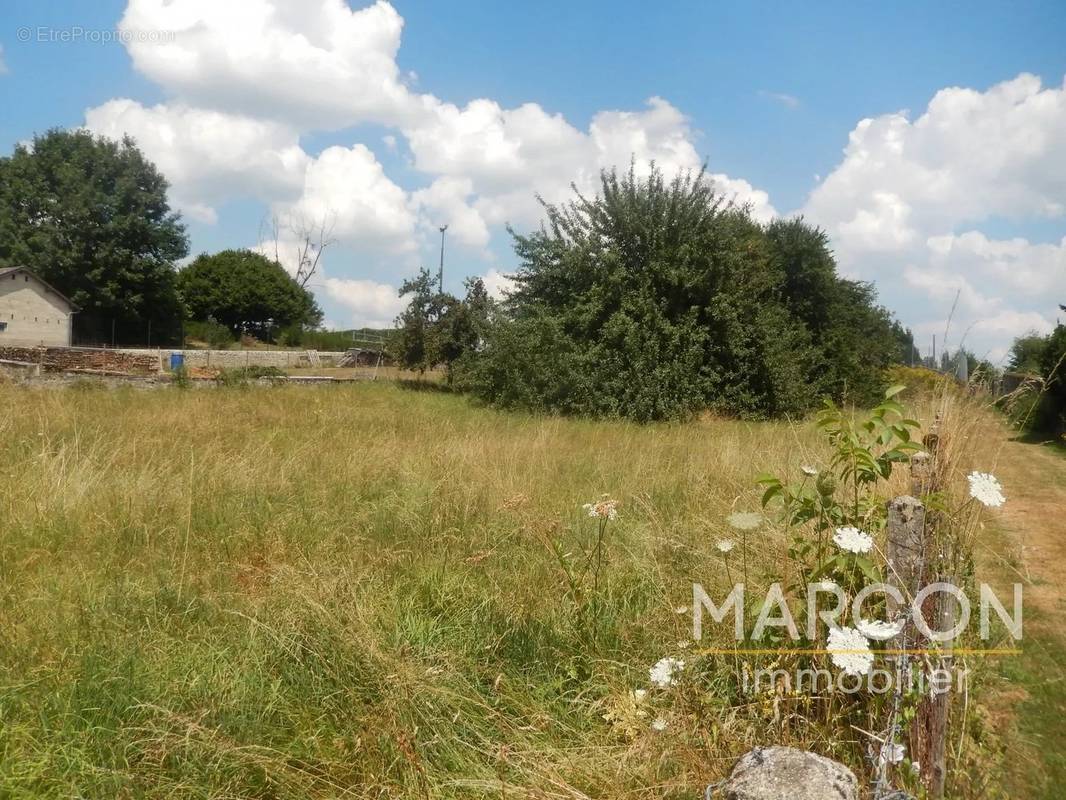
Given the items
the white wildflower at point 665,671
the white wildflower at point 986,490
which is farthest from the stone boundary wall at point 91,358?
the white wildflower at point 986,490

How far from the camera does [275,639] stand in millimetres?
3043

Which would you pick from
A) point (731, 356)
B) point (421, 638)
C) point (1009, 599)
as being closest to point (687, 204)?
point (731, 356)

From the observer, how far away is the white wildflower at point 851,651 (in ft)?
7.25

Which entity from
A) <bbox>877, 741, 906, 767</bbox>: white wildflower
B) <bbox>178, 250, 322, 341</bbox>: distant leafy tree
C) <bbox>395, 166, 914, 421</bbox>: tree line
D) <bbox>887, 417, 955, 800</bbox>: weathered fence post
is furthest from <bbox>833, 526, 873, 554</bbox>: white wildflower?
<bbox>178, 250, 322, 341</bbox>: distant leafy tree

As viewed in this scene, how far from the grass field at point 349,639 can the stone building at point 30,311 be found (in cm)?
3749

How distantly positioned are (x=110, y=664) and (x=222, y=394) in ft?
43.5

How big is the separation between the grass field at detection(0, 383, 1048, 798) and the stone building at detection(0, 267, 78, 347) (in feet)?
123

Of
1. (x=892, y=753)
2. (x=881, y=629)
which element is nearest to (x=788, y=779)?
(x=892, y=753)

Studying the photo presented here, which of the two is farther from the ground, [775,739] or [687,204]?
[687,204]

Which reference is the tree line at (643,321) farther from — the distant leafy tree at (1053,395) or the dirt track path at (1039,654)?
the dirt track path at (1039,654)

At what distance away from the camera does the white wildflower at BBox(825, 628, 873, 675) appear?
2209 millimetres

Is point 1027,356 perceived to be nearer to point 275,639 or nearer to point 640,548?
point 640,548

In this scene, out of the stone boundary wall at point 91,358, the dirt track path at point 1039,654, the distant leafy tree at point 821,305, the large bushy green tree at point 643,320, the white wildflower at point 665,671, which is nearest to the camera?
the white wildflower at point 665,671

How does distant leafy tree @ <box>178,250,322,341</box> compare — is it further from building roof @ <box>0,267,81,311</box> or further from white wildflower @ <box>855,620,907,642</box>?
white wildflower @ <box>855,620,907,642</box>
